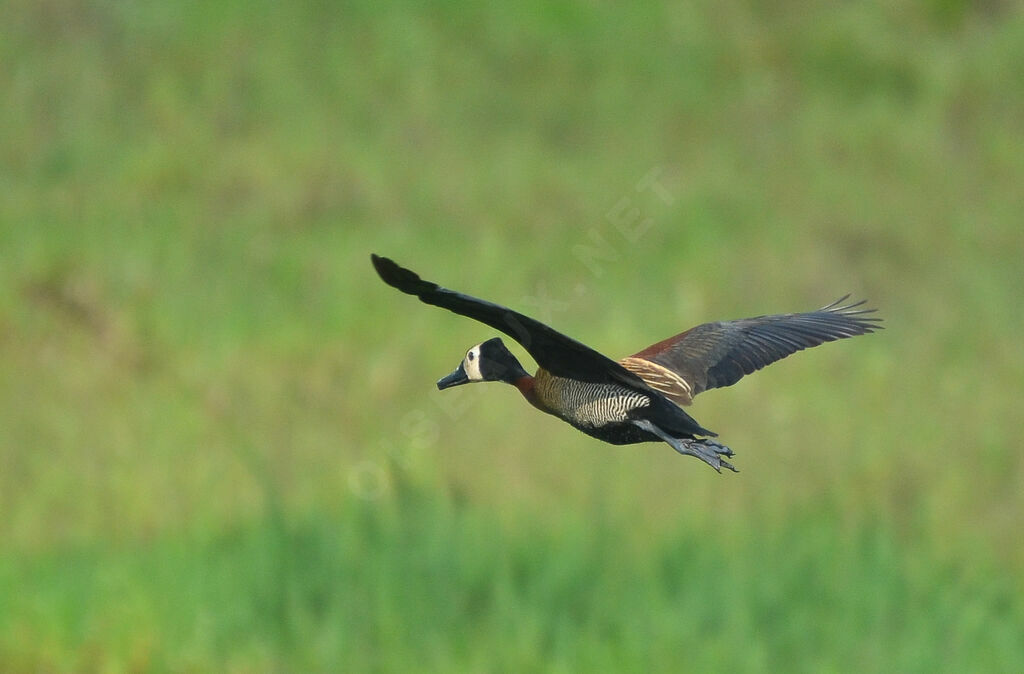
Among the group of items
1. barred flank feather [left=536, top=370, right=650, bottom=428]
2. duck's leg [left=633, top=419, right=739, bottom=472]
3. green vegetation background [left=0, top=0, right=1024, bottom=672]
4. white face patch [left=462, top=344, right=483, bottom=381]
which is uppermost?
green vegetation background [left=0, top=0, right=1024, bottom=672]

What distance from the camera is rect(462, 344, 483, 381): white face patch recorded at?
3.46 metres

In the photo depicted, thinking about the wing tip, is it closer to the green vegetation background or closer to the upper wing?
the upper wing

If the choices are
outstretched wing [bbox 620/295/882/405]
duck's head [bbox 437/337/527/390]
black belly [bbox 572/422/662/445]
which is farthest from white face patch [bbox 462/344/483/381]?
outstretched wing [bbox 620/295/882/405]

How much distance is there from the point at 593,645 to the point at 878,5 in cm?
1287

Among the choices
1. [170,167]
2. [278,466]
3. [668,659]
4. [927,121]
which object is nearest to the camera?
[668,659]

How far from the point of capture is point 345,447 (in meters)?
14.7

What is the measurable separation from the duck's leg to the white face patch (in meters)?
0.34

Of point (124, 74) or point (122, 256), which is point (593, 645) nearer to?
point (122, 256)

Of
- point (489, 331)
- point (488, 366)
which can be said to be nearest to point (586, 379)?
point (488, 366)

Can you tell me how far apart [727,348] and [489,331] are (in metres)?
12.1

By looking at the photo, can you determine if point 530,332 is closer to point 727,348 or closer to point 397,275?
point 397,275

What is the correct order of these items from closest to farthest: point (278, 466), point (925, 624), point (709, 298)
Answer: point (925, 624), point (278, 466), point (709, 298)

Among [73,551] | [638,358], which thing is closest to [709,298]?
[73,551]

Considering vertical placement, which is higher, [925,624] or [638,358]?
[925,624]
